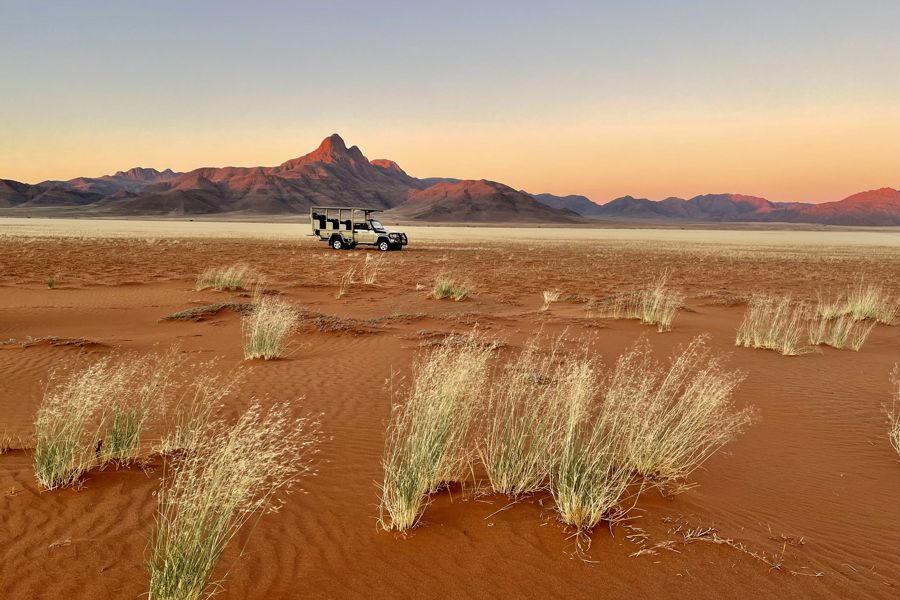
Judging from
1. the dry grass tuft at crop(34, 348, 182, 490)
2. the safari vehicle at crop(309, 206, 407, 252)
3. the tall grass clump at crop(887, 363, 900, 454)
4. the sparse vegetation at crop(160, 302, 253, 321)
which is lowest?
the tall grass clump at crop(887, 363, 900, 454)

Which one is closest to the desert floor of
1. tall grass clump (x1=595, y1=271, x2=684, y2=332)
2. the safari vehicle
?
tall grass clump (x1=595, y1=271, x2=684, y2=332)

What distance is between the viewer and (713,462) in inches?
228

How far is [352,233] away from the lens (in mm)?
38219

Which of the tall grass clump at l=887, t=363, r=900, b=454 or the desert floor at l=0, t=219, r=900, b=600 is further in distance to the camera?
the tall grass clump at l=887, t=363, r=900, b=454

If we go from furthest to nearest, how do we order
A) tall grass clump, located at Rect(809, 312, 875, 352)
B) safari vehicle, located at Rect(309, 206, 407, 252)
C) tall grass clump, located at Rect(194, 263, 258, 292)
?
safari vehicle, located at Rect(309, 206, 407, 252) < tall grass clump, located at Rect(194, 263, 258, 292) < tall grass clump, located at Rect(809, 312, 875, 352)

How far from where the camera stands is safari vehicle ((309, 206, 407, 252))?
38031 millimetres

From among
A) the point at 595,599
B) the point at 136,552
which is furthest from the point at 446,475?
the point at 136,552

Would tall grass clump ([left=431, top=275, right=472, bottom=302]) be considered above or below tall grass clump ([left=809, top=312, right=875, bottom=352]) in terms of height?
above

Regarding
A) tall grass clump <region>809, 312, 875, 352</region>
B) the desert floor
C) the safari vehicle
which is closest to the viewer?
the desert floor

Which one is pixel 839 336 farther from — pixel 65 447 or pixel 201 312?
pixel 201 312

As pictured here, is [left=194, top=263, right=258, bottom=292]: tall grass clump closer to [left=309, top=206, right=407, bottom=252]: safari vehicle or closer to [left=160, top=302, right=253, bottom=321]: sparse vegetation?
[left=160, top=302, right=253, bottom=321]: sparse vegetation

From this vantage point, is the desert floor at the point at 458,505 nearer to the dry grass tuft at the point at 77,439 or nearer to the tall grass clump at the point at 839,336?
the dry grass tuft at the point at 77,439

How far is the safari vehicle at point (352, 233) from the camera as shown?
125 feet

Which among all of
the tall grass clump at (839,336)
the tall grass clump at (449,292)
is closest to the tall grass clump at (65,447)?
the tall grass clump at (839,336)
